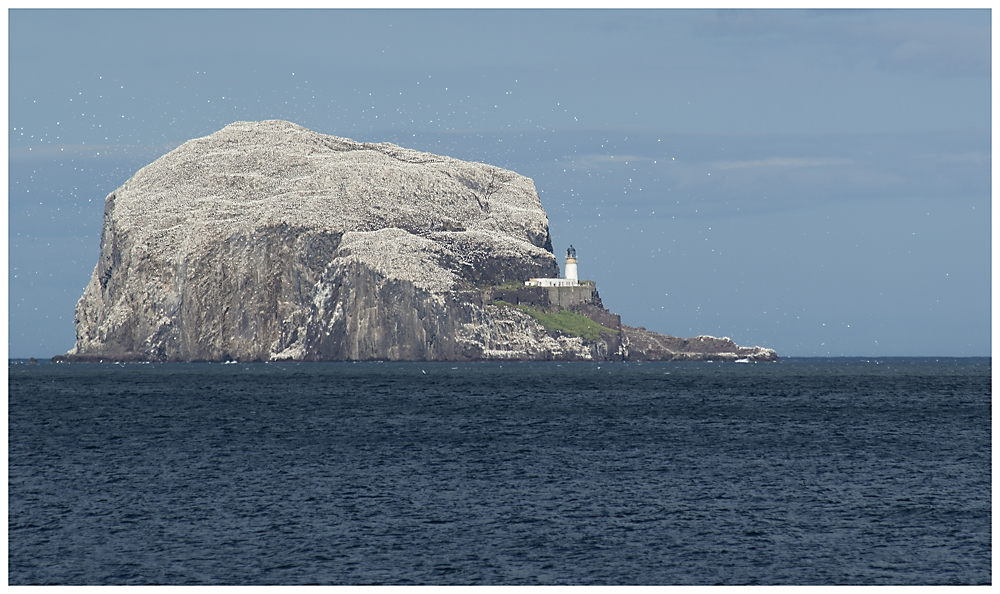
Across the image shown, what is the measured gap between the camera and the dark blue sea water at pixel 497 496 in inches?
1188

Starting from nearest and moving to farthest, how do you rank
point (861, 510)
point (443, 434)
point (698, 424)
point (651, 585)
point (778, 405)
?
point (651, 585), point (861, 510), point (443, 434), point (698, 424), point (778, 405)

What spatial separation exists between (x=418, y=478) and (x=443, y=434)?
16.2m

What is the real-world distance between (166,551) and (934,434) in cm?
4425

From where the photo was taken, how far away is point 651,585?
28359mm

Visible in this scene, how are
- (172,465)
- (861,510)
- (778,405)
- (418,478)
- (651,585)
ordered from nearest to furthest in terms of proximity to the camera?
(651,585) → (861,510) → (418,478) → (172,465) → (778,405)

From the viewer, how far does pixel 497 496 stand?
40125mm

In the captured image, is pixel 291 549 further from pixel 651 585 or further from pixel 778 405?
pixel 778 405

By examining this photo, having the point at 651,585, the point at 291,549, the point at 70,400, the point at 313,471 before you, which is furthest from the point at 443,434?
the point at 70,400

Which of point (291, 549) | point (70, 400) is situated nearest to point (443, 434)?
point (291, 549)

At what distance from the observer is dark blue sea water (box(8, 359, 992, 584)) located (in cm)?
3017

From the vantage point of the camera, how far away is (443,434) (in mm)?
60531

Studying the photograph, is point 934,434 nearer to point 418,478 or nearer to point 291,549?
point 418,478

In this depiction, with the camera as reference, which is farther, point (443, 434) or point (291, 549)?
point (443, 434)

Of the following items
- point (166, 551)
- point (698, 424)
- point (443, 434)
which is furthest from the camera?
point (698, 424)
